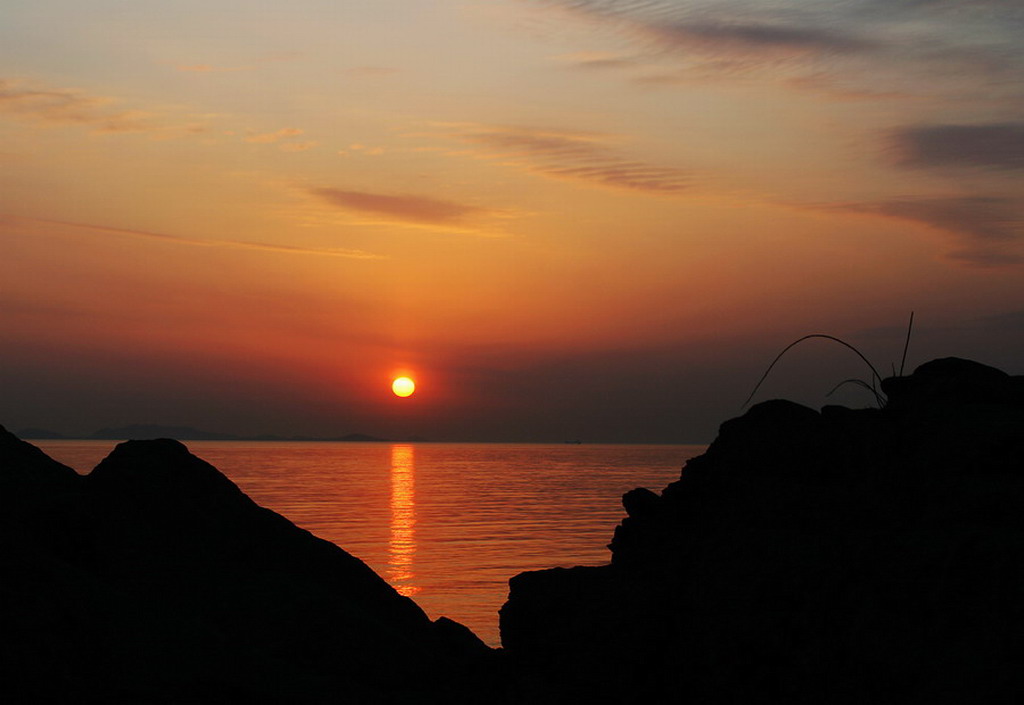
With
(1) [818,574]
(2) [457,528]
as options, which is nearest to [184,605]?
(1) [818,574]

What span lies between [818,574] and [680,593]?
133 centimetres

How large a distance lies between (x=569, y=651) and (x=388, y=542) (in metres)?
36.3

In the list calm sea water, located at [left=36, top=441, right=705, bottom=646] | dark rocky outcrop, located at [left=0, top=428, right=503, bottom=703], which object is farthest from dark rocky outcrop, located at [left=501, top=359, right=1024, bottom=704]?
calm sea water, located at [left=36, top=441, right=705, bottom=646]

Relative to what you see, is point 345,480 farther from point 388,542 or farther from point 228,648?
point 228,648

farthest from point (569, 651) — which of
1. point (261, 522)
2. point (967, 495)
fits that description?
point (261, 522)

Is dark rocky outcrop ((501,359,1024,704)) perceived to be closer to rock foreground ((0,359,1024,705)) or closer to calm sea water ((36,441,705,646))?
rock foreground ((0,359,1024,705))

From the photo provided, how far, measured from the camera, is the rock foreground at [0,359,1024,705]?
18.7ft

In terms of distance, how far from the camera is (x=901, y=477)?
22.5 ft

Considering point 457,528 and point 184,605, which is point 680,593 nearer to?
point 184,605

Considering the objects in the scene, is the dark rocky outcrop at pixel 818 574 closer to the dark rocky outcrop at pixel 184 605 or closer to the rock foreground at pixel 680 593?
the rock foreground at pixel 680 593

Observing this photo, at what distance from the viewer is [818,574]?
6.43 metres

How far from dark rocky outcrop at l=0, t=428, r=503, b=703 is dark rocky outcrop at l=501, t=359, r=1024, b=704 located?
1.18 m

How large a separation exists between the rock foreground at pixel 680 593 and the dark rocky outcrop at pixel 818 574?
1 cm

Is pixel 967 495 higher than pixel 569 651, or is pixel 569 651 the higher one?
pixel 967 495
